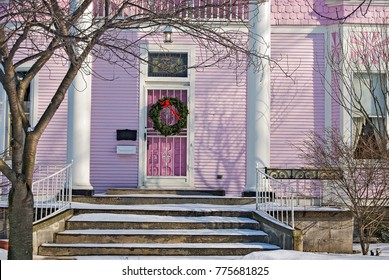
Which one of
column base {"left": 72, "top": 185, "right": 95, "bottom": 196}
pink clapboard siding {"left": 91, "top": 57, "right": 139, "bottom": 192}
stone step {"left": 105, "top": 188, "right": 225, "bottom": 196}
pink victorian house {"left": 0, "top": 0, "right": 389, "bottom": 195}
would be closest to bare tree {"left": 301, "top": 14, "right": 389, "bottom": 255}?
pink victorian house {"left": 0, "top": 0, "right": 389, "bottom": 195}

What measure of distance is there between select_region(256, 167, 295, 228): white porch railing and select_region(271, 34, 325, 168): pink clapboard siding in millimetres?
1473

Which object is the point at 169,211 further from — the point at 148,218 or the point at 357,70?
the point at 357,70

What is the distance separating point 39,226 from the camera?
934 centimetres

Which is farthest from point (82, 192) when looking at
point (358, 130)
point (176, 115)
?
point (358, 130)

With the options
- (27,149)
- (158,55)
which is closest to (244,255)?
(27,149)

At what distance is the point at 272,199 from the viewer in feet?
35.5

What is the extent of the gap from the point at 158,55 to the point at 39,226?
5.25 metres

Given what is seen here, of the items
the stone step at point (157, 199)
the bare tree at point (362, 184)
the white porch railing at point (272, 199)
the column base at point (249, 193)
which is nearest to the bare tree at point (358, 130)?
the bare tree at point (362, 184)

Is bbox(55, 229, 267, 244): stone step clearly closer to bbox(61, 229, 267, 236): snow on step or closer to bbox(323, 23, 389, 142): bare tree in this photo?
bbox(61, 229, 267, 236): snow on step

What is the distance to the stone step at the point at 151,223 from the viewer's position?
32.8ft

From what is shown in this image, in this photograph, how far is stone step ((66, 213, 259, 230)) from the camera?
1001 centimetres

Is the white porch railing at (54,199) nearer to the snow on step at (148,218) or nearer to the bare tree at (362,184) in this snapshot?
the snow on step at (148,218)

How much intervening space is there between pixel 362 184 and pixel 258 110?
8.80 ft

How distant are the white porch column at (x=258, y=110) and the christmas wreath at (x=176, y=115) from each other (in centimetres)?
161
